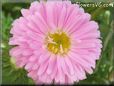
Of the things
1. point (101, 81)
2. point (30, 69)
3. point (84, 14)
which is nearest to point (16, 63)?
point (30, 69)

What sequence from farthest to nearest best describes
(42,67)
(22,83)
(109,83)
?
(109,83) → (22,83) → (42,67)

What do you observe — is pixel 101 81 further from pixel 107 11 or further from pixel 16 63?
pixel 16 63

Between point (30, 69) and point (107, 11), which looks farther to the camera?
point (107, 11)

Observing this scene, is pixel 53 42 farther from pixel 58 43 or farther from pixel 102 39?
pixel 102 39

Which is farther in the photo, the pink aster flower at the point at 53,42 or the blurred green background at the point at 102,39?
the blurred green background at the point at 102,39

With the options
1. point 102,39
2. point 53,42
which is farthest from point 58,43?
point 102,39
